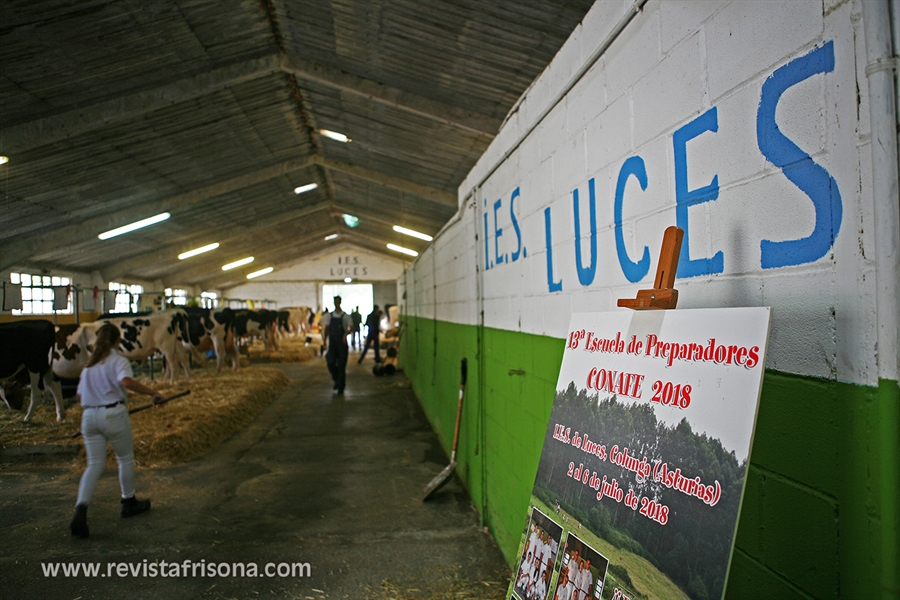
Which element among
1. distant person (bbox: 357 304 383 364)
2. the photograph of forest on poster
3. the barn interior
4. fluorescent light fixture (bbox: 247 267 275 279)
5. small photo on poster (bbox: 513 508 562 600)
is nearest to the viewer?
the photograph of forest on poster

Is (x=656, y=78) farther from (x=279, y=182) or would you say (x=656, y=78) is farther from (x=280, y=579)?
(x=279, y=182)

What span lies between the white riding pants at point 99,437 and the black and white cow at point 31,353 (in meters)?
4.01

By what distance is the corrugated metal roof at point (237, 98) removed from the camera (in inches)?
244

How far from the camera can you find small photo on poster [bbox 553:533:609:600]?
5.20 ft

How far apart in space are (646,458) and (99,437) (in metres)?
4.63

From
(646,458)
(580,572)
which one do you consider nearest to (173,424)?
(580,572)

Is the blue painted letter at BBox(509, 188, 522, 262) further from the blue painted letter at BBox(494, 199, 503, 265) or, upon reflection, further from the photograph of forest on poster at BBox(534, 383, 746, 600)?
the photograph of forest on poster at BBox(534, 383, 746, 600)

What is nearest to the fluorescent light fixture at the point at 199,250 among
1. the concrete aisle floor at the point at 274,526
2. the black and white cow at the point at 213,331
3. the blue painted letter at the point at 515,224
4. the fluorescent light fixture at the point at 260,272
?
the black and white cow at the point at 213,331

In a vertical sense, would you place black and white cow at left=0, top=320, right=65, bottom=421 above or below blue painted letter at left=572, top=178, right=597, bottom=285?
below

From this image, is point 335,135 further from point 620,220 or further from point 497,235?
point 620,220

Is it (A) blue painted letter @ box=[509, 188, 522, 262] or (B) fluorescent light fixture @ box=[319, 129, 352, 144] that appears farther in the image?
(B) fluorescent light fixture @ box=[319, 129, 352, 144]

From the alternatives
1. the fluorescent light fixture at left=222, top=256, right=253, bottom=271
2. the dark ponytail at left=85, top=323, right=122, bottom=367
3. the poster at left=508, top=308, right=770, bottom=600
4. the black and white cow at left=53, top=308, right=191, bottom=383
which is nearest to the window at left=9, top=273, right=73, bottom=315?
the black and white cow at left=53, top=308, right=191, bottom=383

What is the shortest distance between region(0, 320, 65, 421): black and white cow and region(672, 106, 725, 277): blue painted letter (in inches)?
343

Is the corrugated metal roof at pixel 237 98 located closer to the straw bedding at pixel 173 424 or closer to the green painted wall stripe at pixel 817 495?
the straw bedding at pixel 173 424
